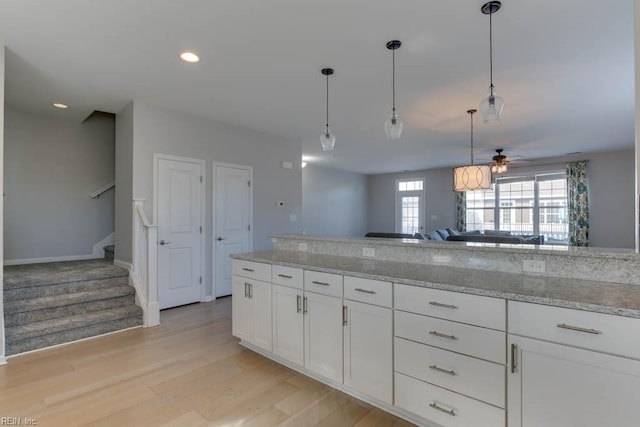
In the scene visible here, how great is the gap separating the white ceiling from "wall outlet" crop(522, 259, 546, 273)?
5.58 ft

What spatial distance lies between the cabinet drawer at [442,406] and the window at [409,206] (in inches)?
338

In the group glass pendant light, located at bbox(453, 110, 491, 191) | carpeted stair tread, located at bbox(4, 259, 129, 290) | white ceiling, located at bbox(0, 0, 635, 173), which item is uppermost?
white ceiling, located at bbox(0, 0, 635, 173)

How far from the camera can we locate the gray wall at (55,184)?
4.42 meters

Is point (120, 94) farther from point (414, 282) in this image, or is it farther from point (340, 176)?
point (340, 176)

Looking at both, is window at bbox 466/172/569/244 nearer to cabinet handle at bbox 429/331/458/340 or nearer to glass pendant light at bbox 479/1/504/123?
glass pendant light at bbox 479/1/504/123

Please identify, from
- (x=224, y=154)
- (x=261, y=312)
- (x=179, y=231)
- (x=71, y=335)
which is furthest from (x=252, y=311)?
(x=224, y=154)

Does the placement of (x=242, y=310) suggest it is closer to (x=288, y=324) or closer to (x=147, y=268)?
(x=288, y=324)

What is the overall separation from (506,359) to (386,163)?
7537 millimetres

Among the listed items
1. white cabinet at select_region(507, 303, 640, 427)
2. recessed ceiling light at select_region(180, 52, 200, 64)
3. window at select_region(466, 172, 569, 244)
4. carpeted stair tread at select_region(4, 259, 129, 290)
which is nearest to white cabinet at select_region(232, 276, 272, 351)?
white cabinet at select_region(507, 303, 640, 427)

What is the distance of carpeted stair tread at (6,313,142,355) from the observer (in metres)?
2.91

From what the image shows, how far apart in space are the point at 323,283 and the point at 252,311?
2.96 ft

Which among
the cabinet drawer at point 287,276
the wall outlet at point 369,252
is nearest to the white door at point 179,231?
the cabinet drawer at point 287,276

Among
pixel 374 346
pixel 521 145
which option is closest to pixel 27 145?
pixel 374 346

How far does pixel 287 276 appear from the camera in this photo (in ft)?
8.37
